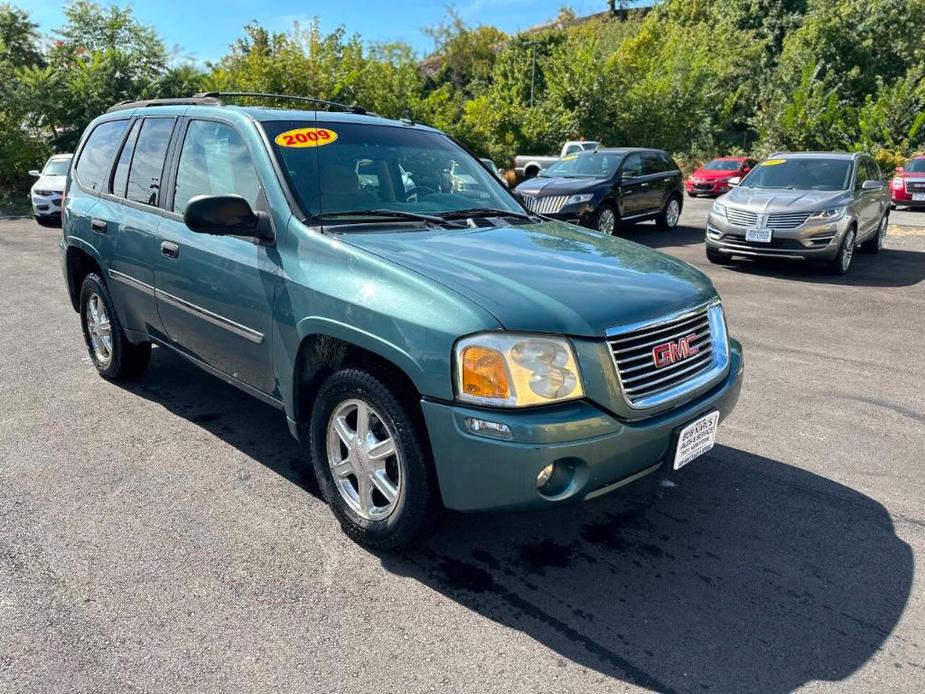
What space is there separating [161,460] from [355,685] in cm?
215

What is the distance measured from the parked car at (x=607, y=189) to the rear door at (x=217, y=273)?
27.0 ft

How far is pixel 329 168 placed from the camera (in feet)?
11.5

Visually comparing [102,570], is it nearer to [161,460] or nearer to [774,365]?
[161,460]

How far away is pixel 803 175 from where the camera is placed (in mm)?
10297

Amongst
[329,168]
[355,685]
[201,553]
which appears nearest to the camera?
[355,685]

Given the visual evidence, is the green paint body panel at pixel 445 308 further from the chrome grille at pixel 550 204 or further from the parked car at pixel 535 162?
the parked car at pixel 535 162

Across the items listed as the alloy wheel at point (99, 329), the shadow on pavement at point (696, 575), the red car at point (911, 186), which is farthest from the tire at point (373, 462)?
the red car at point (911, 186)

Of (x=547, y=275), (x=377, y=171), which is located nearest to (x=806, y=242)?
(x=377, y=171)

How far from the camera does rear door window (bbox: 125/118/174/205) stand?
13.5 feet

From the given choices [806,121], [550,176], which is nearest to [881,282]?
[550,176]

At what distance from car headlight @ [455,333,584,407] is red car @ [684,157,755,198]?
2325 cm

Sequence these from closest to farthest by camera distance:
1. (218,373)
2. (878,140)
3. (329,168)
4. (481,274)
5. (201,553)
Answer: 1. (481,274)
2. (201,553)
3. (329,168)
4. (218,373)
5. (878,140)

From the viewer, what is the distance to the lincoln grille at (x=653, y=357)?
265cm

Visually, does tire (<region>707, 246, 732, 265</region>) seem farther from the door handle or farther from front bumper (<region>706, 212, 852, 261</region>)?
the door handle
